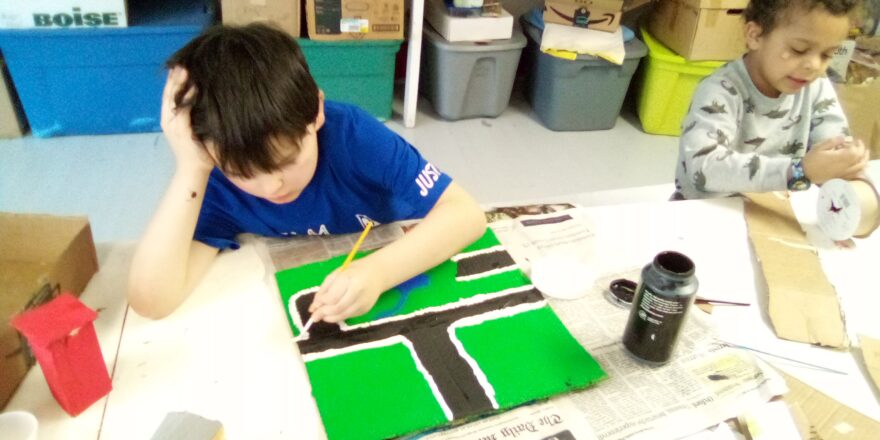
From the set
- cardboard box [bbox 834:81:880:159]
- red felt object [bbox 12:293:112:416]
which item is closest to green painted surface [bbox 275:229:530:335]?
red felt object [bbox 12:293:112:416]

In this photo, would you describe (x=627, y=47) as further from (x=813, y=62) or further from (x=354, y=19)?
(x=813, y=62)

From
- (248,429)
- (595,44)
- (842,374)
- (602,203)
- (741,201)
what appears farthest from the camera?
(595,44)

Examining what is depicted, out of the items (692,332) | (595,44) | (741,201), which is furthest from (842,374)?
(595,44)

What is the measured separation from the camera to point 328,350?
Answer: 0.71 m

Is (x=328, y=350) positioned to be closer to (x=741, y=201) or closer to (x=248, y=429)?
(x=248, y=429)

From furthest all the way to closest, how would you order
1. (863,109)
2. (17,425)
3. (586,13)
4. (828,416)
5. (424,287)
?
(586,13), (863,109), (424,287), (828,416), (17,425)

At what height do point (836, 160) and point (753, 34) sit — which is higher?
point (753, 34)

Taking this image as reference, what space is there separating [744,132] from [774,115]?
63mm

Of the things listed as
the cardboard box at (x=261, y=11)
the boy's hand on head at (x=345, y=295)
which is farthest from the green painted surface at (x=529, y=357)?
the cardboard box at (x=261, y=11)

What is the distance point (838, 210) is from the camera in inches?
39.4

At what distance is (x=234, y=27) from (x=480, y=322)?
474 mm

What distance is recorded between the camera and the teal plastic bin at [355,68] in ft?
7.22


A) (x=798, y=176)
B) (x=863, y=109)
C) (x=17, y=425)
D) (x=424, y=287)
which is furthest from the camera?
(x=863, y=109)

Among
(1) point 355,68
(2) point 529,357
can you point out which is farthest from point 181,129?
(1) point 355,68
